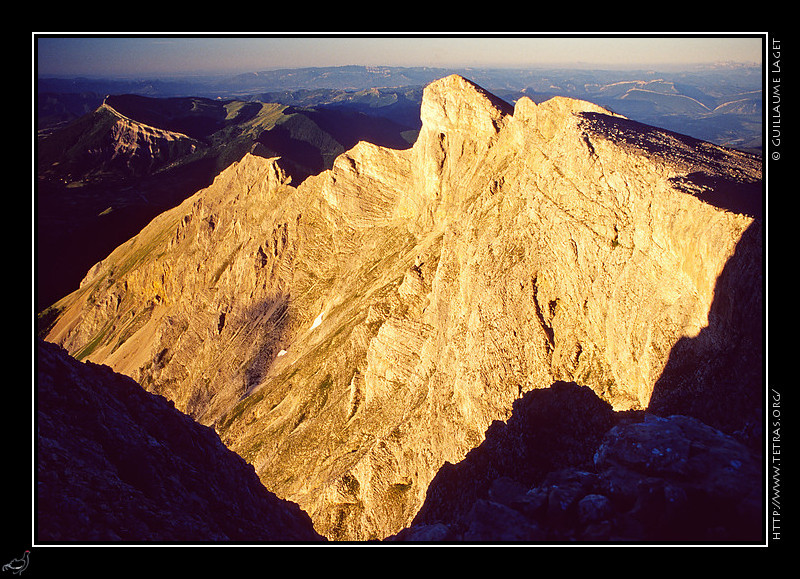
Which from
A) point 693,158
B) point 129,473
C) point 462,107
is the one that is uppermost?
point 462,107

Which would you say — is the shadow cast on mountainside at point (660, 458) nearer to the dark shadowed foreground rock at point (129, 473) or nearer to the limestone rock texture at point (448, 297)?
the limestone rock texture at point (448, 297)

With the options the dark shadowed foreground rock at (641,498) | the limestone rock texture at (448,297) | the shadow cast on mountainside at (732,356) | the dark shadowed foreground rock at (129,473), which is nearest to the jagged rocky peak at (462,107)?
the limestone rock texture at (448,297)

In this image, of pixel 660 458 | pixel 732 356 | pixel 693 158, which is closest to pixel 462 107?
pixel 693 158

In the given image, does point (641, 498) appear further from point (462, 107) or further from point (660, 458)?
point (462, 107)

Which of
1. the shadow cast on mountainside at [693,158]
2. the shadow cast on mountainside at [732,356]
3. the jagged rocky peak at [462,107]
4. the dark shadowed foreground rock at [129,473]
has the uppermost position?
the jagged rocky peak at [462,107]

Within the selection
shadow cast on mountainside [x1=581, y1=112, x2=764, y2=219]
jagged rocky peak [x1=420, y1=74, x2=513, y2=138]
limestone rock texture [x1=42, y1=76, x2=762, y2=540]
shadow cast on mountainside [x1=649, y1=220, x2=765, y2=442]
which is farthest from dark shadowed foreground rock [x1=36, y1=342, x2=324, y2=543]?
jagged rocky peak [x1=420, y1=74, x2=513, y2=138]

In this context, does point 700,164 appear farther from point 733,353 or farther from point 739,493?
point 739,493
